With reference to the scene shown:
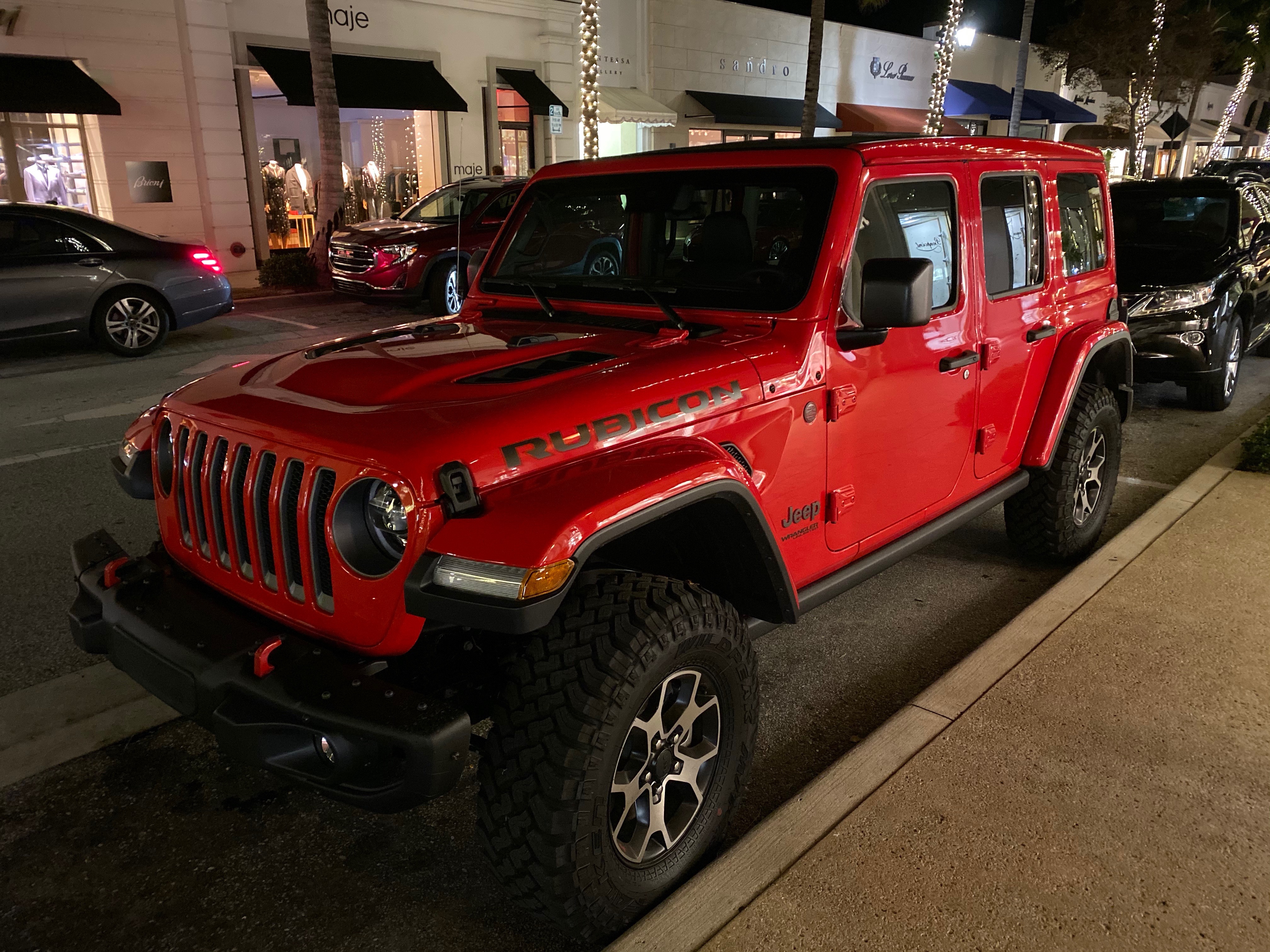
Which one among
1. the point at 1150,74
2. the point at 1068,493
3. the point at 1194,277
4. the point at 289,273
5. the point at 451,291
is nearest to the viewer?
the point at 1068,493

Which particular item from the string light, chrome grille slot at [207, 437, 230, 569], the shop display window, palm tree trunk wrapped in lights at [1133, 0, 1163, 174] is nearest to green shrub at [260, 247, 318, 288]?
the shop display window

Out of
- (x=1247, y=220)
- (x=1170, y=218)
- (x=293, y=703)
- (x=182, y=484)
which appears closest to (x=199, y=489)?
(x=182, y=484)

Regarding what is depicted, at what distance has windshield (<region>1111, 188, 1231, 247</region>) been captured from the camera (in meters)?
8.45

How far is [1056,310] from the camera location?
438 centimetres

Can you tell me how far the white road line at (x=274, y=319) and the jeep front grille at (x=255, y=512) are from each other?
10.0 metres

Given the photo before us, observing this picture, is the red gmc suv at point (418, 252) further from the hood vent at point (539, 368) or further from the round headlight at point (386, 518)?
the round headlight at point (386, 518)

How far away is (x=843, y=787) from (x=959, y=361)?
1681 mm

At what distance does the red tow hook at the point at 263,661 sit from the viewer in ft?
7.47

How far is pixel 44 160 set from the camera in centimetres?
1591

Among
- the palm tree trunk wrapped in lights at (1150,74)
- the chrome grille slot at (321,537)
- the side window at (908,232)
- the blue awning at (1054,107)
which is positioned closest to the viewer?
the chrome grille slot at (321,537)

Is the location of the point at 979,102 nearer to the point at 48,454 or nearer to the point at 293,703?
the point at 48,454

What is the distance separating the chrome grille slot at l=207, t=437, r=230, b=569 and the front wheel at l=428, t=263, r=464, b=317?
35.2 feet

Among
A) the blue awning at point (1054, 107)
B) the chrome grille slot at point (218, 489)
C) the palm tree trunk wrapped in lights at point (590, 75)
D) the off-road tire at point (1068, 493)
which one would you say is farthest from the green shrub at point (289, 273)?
the blue awning at point (1054, 107)

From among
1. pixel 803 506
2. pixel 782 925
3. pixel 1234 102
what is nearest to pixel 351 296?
pixel 803 506
